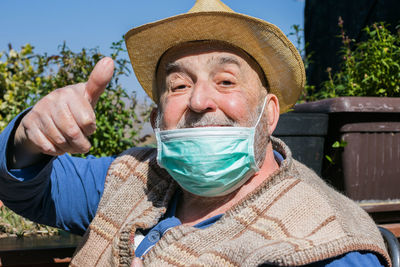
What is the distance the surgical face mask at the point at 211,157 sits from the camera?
177cm

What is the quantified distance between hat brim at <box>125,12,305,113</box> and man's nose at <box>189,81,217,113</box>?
0.23 m

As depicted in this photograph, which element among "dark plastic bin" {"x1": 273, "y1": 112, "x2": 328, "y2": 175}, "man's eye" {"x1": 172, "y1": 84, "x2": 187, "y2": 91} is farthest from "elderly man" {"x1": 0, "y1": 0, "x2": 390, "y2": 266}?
"dark plastic bin" {"x1": 273, "y1": 112, "x2": 328, "y2": 175}

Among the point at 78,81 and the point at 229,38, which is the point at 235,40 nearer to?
the point at 229,38

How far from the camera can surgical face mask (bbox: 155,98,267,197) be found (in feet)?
5.81

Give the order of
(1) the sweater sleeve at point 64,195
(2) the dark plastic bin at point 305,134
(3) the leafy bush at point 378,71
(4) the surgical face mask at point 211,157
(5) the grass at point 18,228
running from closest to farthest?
(4) the surgical face mask at point 211,157 → (1) the sweater sleeve at point 64,195 → (5) the grass at point 18,228 → (2) the dark plastic bin at point 305,134 → (3) the leafy bush at point 378,71

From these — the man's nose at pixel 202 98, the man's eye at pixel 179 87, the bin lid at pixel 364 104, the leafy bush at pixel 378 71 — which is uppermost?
the man's eye at pixel 179 87

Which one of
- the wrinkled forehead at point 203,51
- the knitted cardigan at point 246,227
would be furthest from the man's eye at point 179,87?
the knitted cardigan at point 246,227

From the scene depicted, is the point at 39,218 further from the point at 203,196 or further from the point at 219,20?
the point at 219,20

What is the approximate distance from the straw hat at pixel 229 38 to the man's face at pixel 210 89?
0.18 feet

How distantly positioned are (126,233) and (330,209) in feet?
2.69

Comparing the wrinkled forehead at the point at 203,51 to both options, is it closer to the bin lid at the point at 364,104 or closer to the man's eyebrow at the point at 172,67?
the man's eyebrow at the point at 172,67

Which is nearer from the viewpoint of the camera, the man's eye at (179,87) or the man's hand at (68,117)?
the man's hand at (68,117)

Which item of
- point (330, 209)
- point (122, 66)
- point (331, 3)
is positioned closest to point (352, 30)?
point (331, 3)

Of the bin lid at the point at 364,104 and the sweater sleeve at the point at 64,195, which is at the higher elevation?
the bin lid at the point at 364,104
